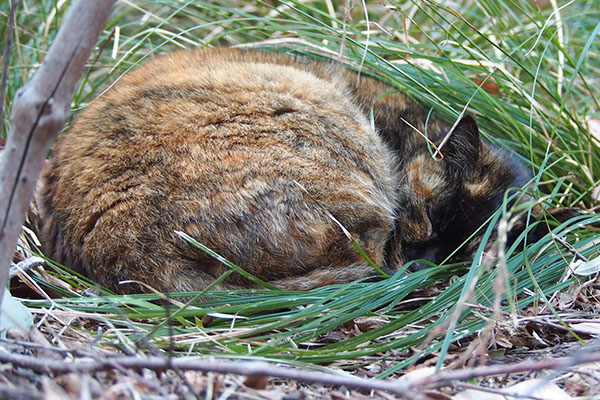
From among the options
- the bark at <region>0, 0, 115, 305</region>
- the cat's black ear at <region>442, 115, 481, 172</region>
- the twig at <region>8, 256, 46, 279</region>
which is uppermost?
the bark at <region>0, 0, 115, 305</region>

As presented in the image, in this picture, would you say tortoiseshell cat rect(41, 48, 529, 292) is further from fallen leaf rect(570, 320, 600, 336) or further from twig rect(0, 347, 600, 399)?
twig rect(0, 347, 600, 399)

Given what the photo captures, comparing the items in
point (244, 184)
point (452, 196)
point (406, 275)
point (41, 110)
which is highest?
point (41, 110)

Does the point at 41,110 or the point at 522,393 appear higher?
the point at 41,110

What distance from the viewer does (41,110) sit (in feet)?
4.25

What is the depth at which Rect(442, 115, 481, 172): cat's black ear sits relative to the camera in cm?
281

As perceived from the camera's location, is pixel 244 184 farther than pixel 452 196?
No

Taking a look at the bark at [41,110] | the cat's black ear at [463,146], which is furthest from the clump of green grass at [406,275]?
the bark at [41,110]

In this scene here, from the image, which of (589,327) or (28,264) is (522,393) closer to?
(589,327)

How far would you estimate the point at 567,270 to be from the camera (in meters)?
2.38

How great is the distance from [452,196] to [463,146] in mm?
279

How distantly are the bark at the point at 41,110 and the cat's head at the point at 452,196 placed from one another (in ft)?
6.41

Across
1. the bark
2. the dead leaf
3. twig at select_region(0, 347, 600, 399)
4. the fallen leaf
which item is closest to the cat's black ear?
the fallen leaf

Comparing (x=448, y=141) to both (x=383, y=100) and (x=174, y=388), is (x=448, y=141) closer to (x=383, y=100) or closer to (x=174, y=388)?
(x=383, y=100)

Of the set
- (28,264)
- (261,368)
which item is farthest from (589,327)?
(28,264)
